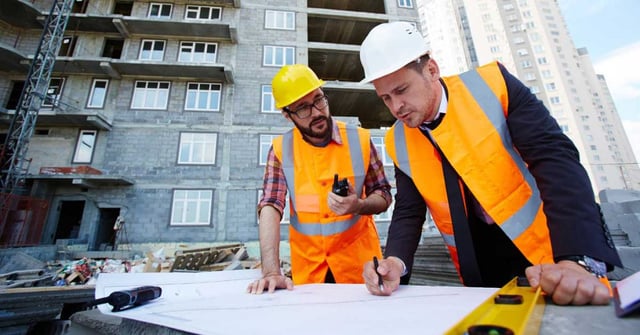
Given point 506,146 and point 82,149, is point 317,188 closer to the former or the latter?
point 506,146

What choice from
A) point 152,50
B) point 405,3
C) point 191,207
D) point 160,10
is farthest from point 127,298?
point 405,3

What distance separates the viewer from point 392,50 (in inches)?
56.8

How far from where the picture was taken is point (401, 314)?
0.77 m

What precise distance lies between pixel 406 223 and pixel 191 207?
11.7 metres

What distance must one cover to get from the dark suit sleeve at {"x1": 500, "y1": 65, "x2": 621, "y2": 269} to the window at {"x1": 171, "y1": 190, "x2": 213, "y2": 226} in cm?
1182

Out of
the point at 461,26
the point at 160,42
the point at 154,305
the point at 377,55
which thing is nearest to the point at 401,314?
the point at 154,305

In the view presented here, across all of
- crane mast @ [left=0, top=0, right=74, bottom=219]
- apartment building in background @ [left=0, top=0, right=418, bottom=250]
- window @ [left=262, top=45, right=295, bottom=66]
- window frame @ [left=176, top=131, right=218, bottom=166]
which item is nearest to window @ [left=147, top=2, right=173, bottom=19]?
apartment building in background @ [left=0, top=0, right=418, bottom=250]

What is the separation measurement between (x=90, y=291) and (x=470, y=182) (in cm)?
218

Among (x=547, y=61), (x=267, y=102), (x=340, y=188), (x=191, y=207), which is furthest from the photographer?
(x=547, y=61)

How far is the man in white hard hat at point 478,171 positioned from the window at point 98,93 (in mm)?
15761

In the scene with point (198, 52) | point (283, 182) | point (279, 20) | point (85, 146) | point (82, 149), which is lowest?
point (283, 182)

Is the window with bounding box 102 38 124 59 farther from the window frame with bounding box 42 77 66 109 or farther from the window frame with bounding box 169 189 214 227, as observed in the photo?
the window frame with bounding box 169 189 214 227

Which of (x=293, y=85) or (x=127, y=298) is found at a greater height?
(x=293, y=85)

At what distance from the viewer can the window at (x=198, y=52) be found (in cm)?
1389
